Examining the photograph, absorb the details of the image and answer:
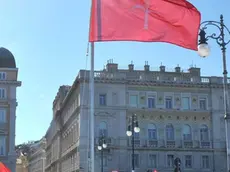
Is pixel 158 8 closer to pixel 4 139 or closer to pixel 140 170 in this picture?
pixel 140 170

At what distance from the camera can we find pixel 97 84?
64938 millimetres

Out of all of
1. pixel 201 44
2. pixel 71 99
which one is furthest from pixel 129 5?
pixel 71 99

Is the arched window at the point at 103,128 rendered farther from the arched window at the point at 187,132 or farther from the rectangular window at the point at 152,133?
the arched window at the point at 187,132

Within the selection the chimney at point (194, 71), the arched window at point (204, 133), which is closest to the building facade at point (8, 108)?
the chimney at point (194, 71)

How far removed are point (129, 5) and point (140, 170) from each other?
170 feet

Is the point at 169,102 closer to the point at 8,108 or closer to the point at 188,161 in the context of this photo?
the point at 188,161

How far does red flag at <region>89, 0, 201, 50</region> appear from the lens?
13.6m

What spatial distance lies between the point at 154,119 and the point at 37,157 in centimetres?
9054

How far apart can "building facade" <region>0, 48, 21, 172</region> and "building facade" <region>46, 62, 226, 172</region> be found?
7.79m

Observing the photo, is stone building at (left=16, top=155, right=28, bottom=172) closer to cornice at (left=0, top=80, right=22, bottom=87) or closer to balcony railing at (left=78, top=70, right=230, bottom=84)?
cornice at (left=0, top=80, right=22, bottom=87)

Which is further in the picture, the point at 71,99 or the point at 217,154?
the point at 71,99

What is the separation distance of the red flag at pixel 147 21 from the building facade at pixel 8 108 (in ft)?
179

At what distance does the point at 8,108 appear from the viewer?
68.4 metres

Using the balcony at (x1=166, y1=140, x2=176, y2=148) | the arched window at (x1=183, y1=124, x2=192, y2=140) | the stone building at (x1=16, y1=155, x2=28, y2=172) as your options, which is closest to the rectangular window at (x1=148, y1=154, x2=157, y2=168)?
the balcony at (x1=166, y1=140, x2=176, y2=148)
